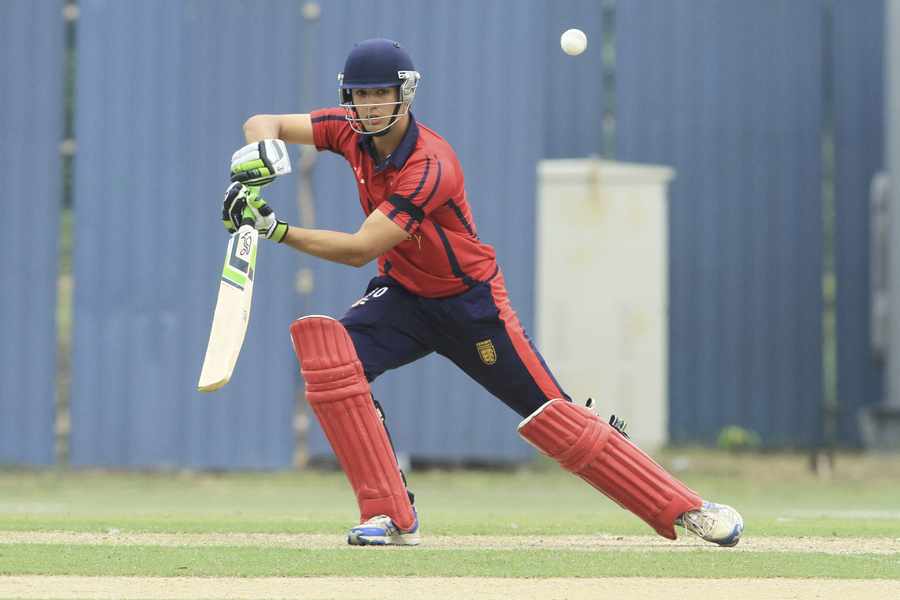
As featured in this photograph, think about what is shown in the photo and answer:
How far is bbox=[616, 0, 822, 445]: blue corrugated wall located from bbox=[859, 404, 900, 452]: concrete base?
1.07 meters

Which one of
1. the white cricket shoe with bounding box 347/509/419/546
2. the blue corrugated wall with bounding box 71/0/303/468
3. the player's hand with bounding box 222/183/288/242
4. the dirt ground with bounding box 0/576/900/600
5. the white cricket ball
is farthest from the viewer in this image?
the blue corrugated wall with bounding box 71/0/303/468

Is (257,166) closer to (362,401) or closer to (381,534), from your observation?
(362,401)

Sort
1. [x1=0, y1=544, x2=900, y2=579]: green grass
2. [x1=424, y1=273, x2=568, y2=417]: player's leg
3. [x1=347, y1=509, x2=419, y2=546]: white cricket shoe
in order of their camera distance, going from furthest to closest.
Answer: [x1=424, y1=273, x2=568, y2=417]: player's leg, [x1=347, y1=509, x2=419, y2=546]: white cricket shoe, [x1=0, y1=544, x2=900, y2=579]: green grass

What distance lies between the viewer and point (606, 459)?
17.0 feet

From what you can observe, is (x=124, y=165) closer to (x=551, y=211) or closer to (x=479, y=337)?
(x=551, y=211)

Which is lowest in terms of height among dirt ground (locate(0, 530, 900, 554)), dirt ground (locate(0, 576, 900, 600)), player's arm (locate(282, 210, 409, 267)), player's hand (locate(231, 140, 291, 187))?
dirt ground (locate(0, 530, 900, 554))

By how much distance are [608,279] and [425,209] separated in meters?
6.15

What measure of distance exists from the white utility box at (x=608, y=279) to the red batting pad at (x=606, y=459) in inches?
220

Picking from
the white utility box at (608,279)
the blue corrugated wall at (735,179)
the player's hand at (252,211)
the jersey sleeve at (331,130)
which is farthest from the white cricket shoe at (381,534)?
the blue corrugated wall at (735,179)

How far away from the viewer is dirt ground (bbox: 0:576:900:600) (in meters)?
3.91

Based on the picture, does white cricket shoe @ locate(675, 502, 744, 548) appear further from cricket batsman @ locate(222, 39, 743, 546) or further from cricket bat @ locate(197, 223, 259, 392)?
cricket bat @ locate(197, 223, 259, 392)

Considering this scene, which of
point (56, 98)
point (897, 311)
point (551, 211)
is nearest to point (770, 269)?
point (897, 311)

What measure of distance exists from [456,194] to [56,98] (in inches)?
229

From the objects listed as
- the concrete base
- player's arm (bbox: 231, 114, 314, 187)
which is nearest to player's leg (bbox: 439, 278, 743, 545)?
player's arm (bbox: 231, 114, 314, 187)
